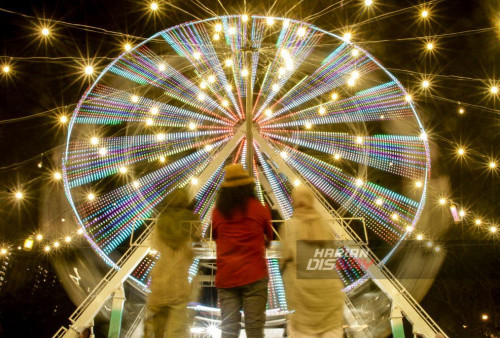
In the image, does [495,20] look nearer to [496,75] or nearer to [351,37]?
[496,75]

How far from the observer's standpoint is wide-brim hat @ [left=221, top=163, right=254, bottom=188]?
10.2ft

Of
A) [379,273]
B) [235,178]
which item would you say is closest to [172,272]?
[235,178]

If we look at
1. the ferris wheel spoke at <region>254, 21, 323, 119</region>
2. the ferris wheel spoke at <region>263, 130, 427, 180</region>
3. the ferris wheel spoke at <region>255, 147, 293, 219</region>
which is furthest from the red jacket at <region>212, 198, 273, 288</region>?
the ferris wheel spoke at <region>263, 130, 427, 180</region>

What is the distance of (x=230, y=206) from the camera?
3035 mm

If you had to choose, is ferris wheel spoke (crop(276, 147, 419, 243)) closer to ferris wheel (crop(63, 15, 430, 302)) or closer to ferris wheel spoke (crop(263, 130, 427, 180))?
ferris wheel (crop(63, 15, 430, 302))

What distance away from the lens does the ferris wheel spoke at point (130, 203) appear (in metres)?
8.12

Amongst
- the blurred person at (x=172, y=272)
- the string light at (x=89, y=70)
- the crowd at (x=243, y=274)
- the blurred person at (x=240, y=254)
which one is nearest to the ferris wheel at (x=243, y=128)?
the string light at (x=89, y=70)

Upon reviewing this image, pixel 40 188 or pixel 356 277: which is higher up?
pixel 40 188

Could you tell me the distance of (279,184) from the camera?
377 inches

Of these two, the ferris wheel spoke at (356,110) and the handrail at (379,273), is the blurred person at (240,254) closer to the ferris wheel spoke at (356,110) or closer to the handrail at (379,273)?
the handrail at (379,273)

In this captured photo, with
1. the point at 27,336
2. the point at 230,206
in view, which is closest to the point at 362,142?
the point at 230,206

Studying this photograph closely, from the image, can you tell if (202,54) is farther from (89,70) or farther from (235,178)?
(235,178)

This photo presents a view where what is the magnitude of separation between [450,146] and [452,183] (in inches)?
112

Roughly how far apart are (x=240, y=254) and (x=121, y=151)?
6.70 metres
